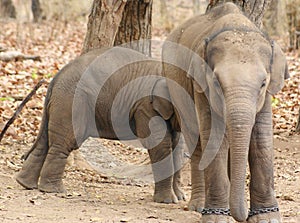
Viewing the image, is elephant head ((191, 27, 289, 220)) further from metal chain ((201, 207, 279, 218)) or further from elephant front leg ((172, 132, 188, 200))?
elephant front leg ((172, 132, 188, 200))

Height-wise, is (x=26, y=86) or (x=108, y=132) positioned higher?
(x=108, y=132)

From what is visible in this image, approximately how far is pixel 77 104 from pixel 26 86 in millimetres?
5758

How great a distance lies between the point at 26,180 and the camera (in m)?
7.44

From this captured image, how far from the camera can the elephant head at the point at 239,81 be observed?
5.34 m

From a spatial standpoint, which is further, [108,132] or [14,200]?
[108,132]

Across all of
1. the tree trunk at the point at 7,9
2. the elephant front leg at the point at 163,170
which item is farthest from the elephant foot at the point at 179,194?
the tree trunk at the point at 7,9

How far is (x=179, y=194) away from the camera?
771 cm

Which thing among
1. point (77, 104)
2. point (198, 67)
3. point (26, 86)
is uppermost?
point (198, 67)

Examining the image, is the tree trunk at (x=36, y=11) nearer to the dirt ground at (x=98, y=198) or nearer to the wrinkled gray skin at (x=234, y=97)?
the dirt ground at (x=98, y=198)

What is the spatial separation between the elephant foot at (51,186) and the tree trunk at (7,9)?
1962cm

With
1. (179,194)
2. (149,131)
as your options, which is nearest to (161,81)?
(149,131)

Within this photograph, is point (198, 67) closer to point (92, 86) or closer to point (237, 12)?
point (237, 12)

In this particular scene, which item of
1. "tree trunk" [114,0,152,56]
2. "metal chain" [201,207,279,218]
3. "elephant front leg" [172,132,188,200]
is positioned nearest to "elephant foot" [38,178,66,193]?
"elephant front leg" [172,132,188,200]

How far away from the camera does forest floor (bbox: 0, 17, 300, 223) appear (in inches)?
249
